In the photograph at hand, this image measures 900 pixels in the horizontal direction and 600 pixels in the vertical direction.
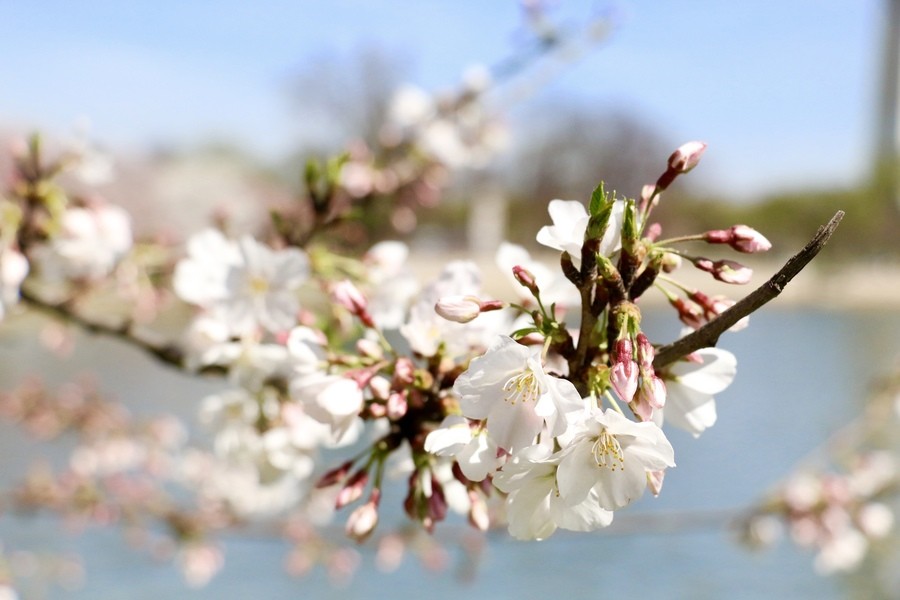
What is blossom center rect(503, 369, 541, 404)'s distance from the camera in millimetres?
446

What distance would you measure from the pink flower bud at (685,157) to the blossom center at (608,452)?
0.17 meters

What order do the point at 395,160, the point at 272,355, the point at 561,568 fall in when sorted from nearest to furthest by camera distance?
the point at 272,355 → the point at 395,160 → the point at 561,568

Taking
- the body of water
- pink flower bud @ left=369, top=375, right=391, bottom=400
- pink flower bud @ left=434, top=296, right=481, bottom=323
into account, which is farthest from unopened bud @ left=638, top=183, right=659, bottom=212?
the body of water

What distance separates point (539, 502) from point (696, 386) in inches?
5.0

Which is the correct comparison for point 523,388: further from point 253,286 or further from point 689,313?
point 253,286

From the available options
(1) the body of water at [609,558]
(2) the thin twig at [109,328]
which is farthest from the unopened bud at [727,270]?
(1) the body of water at [609,558]

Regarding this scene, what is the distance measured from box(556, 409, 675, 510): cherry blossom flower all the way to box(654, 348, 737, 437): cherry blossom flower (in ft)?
0.23

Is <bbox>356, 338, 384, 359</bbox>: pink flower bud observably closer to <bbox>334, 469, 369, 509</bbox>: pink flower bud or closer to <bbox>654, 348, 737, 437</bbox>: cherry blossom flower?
<bbox>334, 469, 369, 509</bbox>: pink flower bud

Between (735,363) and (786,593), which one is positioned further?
(786,593)

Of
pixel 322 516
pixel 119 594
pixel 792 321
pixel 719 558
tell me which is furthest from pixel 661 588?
pixel 792 321

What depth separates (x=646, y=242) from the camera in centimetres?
48

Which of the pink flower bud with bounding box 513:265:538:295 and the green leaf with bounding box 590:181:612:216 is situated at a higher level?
the green leaf with bounding box 590:181:612:216

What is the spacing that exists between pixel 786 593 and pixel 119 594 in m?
3.45

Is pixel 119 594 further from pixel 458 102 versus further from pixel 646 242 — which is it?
pixel 646 242
